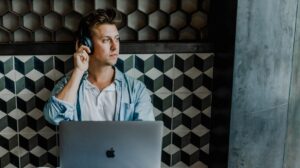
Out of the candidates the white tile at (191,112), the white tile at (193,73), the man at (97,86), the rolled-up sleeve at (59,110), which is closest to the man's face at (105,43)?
the man at (97,86)

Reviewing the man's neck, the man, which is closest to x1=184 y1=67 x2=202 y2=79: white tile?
the man

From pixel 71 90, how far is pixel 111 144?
58 centimetres

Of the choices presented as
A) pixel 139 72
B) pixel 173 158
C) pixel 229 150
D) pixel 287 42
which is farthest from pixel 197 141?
pixel 287 42

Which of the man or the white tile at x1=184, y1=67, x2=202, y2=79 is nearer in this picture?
the man

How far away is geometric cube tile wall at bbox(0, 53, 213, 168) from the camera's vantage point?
9.18ft

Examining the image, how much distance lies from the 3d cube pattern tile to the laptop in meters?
1.06

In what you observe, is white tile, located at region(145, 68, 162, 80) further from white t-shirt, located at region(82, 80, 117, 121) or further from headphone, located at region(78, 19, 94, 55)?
headphone, located at region(78, 19, 94, 55)

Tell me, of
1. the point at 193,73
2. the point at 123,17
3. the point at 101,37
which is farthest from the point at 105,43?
the point at 193,73

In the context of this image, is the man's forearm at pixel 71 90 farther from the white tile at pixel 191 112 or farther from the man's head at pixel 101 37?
the white tile at pixel 191 112

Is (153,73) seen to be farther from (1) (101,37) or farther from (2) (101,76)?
(1) (101,37)

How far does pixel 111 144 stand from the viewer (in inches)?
75.0

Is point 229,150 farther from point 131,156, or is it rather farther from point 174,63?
point 131,156

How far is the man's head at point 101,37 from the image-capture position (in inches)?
96.8

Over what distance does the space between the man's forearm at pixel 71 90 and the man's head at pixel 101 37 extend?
16 centimetres
